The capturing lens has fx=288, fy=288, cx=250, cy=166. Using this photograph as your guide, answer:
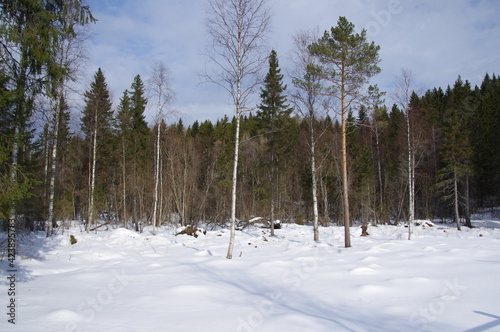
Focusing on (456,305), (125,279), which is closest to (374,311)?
(456,305)

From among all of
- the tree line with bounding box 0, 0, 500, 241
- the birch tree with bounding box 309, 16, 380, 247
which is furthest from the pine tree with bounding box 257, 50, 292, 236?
the birch tree with bounding box 309, 16, 380, 247

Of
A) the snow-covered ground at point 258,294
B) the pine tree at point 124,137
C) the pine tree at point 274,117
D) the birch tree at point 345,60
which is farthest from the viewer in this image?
the pine tree at point 124,137

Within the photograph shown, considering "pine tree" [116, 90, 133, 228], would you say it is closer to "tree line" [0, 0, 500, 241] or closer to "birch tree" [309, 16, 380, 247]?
"tree line" [0, 0, 500, 241]

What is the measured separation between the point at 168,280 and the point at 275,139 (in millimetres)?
15096

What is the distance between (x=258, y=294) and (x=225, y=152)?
2728 cm

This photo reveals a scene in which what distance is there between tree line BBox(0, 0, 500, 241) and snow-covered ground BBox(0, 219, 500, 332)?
1966 millimetres

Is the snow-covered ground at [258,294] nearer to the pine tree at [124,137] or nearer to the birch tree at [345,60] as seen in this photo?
the birch tree at [345,60]

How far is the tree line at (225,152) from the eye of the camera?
599cm

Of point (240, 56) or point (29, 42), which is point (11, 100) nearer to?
point (29, 42)

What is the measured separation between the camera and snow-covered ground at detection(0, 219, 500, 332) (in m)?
4.19

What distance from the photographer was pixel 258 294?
603cm

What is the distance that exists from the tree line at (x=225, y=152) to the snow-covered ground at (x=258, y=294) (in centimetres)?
197

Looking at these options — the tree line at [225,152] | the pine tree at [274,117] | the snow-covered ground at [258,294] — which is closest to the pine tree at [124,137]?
the tree line at [225,152]

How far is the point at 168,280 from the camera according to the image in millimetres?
6777
